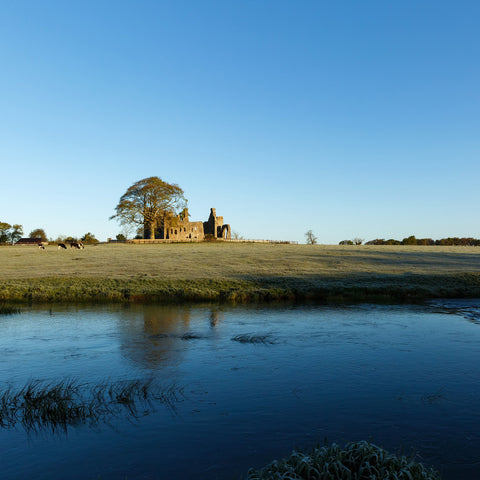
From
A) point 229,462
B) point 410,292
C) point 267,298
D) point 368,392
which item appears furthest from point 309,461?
point 410,292

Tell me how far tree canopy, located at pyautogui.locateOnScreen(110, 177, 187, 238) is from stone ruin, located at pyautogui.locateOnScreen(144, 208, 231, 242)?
2.33 meters

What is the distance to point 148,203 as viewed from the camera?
305 ft

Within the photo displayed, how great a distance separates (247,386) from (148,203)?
85127mm

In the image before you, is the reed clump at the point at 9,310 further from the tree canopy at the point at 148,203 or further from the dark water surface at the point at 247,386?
the tree canopy at the point at 148,203

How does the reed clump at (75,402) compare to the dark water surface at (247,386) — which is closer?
the dark water surface at (247,386)

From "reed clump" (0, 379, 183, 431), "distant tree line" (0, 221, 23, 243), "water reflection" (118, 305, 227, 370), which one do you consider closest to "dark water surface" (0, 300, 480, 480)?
"water reflection" (118, 305, 227, 370)

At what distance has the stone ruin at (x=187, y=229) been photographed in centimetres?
9753

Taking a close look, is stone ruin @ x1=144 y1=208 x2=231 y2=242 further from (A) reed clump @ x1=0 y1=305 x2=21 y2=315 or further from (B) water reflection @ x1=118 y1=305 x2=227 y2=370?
(B) water reflection @ x1=118 y1=305 x2=227 y2=370

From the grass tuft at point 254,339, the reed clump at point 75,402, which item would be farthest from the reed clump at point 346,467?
Answer: the grass tuft at point 254,339

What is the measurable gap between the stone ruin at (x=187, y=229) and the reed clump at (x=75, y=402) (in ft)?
271

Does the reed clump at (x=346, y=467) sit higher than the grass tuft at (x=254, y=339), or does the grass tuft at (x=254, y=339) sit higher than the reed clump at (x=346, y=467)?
the reed clump at (x=346, y=467)

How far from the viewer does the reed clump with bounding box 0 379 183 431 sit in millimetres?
8828

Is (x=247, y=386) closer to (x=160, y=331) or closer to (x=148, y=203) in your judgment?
(x=160, y=331)

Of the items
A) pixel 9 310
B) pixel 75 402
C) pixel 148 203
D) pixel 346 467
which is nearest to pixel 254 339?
pixel 75 402
